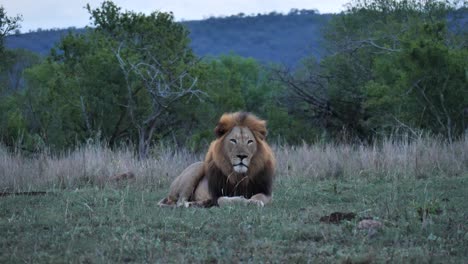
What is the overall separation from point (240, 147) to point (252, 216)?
143 centimetres

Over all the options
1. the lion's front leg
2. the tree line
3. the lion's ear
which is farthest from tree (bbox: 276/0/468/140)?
the lion's front leg

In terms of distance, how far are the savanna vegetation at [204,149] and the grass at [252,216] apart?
0.02 m

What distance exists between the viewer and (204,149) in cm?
1578

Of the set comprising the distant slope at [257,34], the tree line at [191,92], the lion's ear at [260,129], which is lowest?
the distant slope at [257,34]

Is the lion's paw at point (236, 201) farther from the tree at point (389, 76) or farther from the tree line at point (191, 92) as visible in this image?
the tree at point (389, 76)

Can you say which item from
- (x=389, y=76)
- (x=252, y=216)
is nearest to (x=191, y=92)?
(x=389, y=76)

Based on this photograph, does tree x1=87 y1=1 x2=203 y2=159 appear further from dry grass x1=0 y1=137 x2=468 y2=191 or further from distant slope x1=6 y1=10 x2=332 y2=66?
distant slope x1=6 y1=10 x2=332 y2=66

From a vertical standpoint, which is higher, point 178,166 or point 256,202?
point 256,202

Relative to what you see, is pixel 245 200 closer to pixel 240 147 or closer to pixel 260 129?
pixel 240 147

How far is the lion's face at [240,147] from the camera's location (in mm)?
7809

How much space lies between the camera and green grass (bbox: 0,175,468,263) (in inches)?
190

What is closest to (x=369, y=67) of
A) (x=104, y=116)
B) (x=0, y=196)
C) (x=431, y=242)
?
(x=104, y=116)

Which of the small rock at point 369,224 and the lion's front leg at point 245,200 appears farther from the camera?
the lion's front leg at point 245,200

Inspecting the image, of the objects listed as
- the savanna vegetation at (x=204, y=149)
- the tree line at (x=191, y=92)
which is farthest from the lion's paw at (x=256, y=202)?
the tree line at (x=191, y=92)
